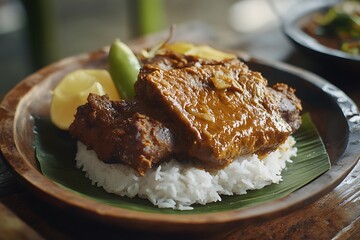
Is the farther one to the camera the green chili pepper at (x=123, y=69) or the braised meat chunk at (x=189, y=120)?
the green chili pepper at (x=123, y=69)

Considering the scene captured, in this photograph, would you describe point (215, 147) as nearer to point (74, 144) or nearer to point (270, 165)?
point (270, 165)

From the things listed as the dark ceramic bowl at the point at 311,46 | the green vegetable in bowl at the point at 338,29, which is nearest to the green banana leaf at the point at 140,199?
the dark ceramic bowl at the point at 311,46

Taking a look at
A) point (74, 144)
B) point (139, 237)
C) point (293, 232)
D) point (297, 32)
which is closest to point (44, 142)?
point (74, 144)

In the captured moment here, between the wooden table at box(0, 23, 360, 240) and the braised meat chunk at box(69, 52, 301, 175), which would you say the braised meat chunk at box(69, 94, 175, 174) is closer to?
the braised meat chunk at box(69, 52, 301, 175)

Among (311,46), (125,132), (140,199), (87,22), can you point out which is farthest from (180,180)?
(87,22)

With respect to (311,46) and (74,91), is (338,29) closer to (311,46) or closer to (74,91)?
(311,46)

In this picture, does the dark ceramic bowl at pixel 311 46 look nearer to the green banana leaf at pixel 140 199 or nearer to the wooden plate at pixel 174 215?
the wooden plate at pixel 174 215
